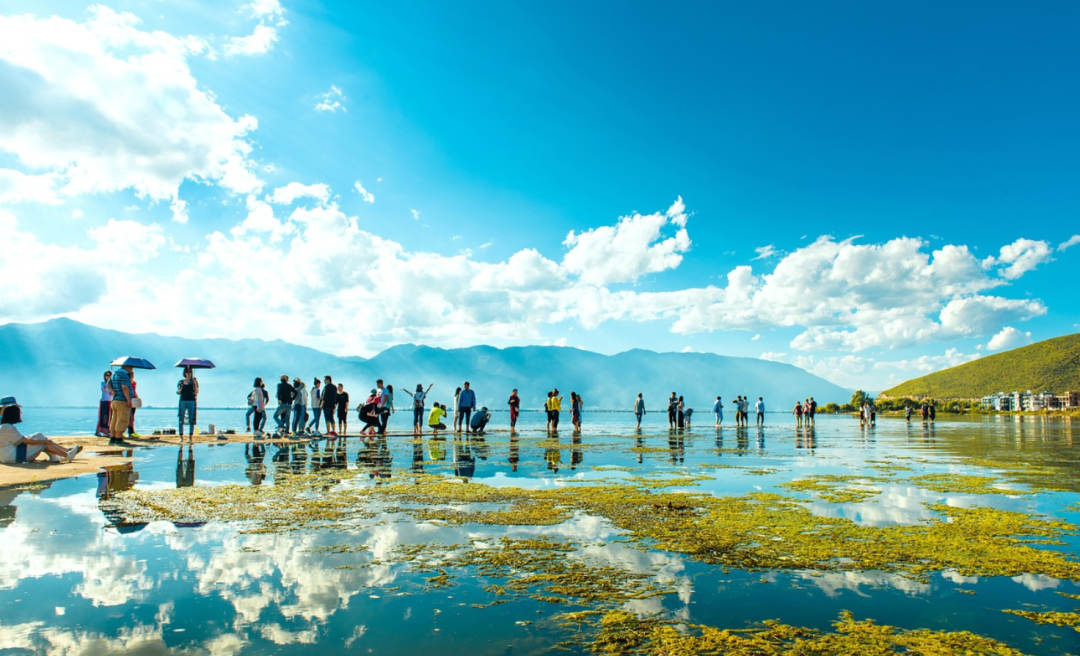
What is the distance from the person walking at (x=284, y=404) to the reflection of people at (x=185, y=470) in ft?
20.5

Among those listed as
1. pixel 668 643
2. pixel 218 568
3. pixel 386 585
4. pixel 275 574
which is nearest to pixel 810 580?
pixel 668 643

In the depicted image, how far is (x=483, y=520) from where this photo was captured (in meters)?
8.38

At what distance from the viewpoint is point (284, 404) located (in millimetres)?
25109

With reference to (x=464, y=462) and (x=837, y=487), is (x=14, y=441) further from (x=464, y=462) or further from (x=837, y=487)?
(x=837, y=487)

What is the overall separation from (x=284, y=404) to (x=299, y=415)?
165 cm

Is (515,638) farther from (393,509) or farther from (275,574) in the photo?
(393,509)

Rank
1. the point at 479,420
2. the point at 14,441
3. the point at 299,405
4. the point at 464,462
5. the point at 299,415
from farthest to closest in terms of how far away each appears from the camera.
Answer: the point at 479,420 < the point at 299,415 < the point at 299,405 < the point at 464,462 < the point at 14,441

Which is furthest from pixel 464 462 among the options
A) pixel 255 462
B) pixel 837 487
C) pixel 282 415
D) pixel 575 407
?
pixel 575 407

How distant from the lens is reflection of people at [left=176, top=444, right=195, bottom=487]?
11703 millimetres

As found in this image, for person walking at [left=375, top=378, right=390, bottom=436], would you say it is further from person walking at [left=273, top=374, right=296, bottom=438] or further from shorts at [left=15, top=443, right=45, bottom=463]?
shorts at [left=15, top=443, right=45, bottom=463]

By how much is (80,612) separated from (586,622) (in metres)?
4.17

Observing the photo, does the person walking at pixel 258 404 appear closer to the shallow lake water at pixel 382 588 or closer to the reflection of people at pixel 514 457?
the reflection of people at pixel 514 457

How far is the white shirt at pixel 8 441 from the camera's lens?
13711 mm

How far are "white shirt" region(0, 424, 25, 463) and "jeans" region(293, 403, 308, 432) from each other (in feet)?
40.7
